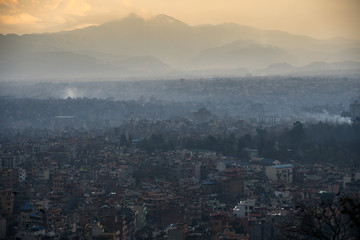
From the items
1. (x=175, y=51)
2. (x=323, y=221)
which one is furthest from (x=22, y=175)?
(x=175, y=51)

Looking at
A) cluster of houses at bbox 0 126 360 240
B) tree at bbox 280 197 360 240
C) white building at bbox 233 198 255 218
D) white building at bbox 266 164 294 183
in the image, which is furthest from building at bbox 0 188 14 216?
white building at bbox 266 164 294 183

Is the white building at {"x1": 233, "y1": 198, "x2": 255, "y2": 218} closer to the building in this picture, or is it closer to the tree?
the tree

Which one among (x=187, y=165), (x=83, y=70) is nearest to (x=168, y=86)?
(x=83, y=70)

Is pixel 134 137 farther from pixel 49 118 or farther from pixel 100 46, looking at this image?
pixel 100 46

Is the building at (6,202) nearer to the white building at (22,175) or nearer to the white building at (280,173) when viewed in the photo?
the white building at (22,175)

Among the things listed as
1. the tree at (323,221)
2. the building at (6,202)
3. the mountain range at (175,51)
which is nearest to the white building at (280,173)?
the tree at (323,221)
